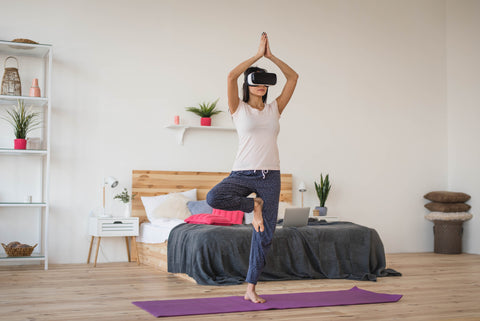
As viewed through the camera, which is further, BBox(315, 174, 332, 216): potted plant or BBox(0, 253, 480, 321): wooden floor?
BBox(315, 174, 332, 216): potted plant

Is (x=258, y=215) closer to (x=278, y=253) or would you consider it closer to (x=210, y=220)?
(x=278, y=253)

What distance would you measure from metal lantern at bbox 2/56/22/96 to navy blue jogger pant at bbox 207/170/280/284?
3.05m

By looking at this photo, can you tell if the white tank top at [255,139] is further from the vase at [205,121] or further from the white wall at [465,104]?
the white wall at [465,104]

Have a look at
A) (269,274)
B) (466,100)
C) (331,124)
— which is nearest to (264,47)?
(269,274)

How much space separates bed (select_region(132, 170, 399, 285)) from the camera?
14.3 ft

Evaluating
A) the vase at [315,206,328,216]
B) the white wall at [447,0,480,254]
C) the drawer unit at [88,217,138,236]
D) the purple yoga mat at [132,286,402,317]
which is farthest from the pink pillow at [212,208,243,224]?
the white wall at [447,0,480,254]

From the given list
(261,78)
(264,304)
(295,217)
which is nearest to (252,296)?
(264,304)

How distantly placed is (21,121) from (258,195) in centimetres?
306

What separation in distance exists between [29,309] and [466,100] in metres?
6.12

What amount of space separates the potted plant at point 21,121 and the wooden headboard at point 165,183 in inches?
45.6

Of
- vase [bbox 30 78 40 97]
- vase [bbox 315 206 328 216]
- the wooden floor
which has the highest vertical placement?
vase [bbox 30 78 40 97]

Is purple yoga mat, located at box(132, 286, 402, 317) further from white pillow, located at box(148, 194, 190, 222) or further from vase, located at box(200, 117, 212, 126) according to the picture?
vase, located at box(200, 117, 212, 126)

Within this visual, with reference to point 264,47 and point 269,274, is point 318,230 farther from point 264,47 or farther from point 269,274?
point 264,47

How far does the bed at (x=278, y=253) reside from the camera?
172 inches
